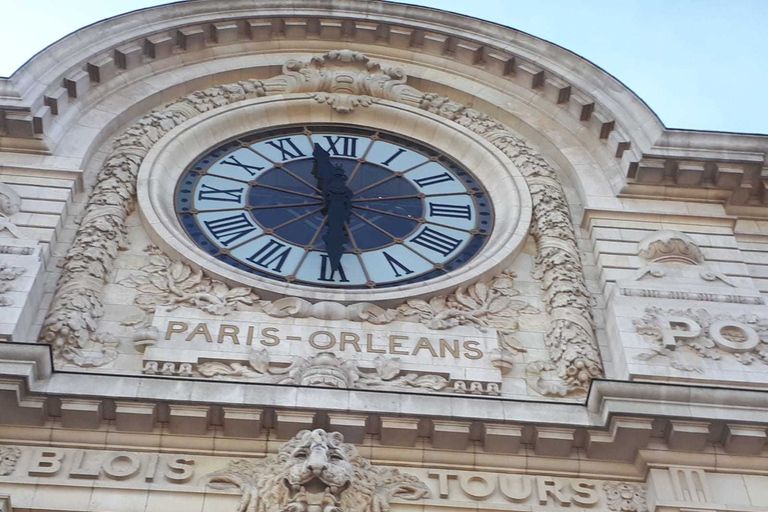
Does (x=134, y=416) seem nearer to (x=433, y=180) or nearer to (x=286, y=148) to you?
(x=286, y=148)

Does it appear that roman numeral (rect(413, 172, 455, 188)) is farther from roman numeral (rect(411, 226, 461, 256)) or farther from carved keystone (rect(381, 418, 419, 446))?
carved keystone (rect(381, 418, 419, 446))

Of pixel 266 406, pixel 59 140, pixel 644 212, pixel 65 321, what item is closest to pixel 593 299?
pixel 644 212

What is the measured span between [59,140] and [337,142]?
368 cm

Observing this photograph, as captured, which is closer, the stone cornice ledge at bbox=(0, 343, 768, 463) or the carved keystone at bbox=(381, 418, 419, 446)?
the stone cornice ledge at bbox=(0, 343, 768, 463)

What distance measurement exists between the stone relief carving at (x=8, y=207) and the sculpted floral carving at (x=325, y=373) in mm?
2946

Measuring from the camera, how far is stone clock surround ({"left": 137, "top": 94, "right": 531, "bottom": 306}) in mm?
14844

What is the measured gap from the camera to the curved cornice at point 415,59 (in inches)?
655

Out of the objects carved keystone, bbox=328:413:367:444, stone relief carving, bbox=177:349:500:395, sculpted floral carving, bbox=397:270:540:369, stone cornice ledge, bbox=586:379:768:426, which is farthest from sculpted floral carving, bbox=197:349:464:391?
stone cornice ledge, bbox=586:379:768:426

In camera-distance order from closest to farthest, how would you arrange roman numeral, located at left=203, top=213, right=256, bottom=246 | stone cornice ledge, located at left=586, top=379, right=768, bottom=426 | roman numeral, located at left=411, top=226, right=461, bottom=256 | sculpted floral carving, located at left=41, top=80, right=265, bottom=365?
stone cornice ledge, located at left=586, top=379, right=768, bottom=426
sculpted floral carving, located at left=41, top=80, right=265, bottom=365
roman numeral, located at left=203, top=213, right=256, bottom=246
roman numeral, located at left=411, top=226, right=461, bottom=256

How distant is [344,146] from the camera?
59.2ft

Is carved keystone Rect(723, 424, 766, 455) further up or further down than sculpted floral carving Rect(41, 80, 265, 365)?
further down

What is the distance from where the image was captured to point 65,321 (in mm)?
13656

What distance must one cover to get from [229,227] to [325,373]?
3560mm

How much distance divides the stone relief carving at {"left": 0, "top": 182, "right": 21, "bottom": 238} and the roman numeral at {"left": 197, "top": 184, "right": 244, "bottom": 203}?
A: 232 cm
